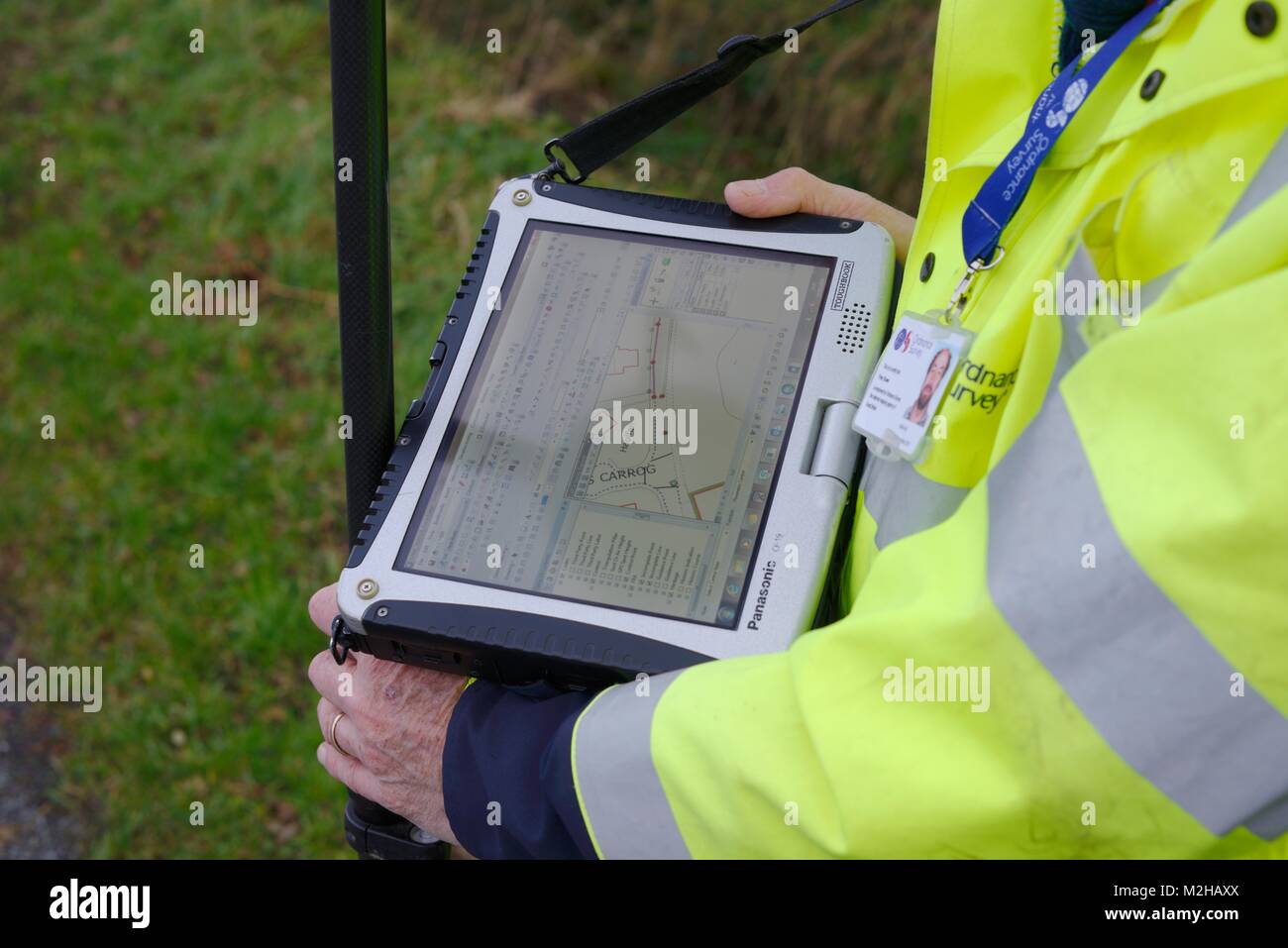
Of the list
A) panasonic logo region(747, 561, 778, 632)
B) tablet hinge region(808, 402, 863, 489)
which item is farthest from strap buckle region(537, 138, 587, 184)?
panasonic logo region(747, 561, 778, 632)

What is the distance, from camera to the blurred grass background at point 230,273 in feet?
8.77

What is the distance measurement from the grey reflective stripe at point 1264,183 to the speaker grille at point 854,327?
0.48 meters

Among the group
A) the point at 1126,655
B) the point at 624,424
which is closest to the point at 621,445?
the point at 624,424

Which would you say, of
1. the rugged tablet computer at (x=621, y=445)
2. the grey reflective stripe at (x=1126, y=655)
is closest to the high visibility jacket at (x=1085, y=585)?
the grey reflective stripe at (x=1126, y=655)

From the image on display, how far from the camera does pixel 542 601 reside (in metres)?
1.20

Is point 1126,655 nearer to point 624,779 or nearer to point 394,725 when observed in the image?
point 624,779

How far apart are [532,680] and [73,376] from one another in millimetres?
2548

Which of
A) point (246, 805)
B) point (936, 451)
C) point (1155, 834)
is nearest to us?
point (1155, 834)

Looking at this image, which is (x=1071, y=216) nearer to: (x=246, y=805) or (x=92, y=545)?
(x=246, y=805)

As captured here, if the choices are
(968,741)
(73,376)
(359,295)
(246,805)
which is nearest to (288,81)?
(73,376)

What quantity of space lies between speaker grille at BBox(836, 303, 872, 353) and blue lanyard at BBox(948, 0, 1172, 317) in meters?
0.17

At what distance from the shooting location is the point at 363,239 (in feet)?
4.21

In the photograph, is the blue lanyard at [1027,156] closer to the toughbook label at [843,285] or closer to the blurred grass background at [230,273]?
the toughbook label at [843,285]

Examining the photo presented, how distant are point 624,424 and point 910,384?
0.32 metres
